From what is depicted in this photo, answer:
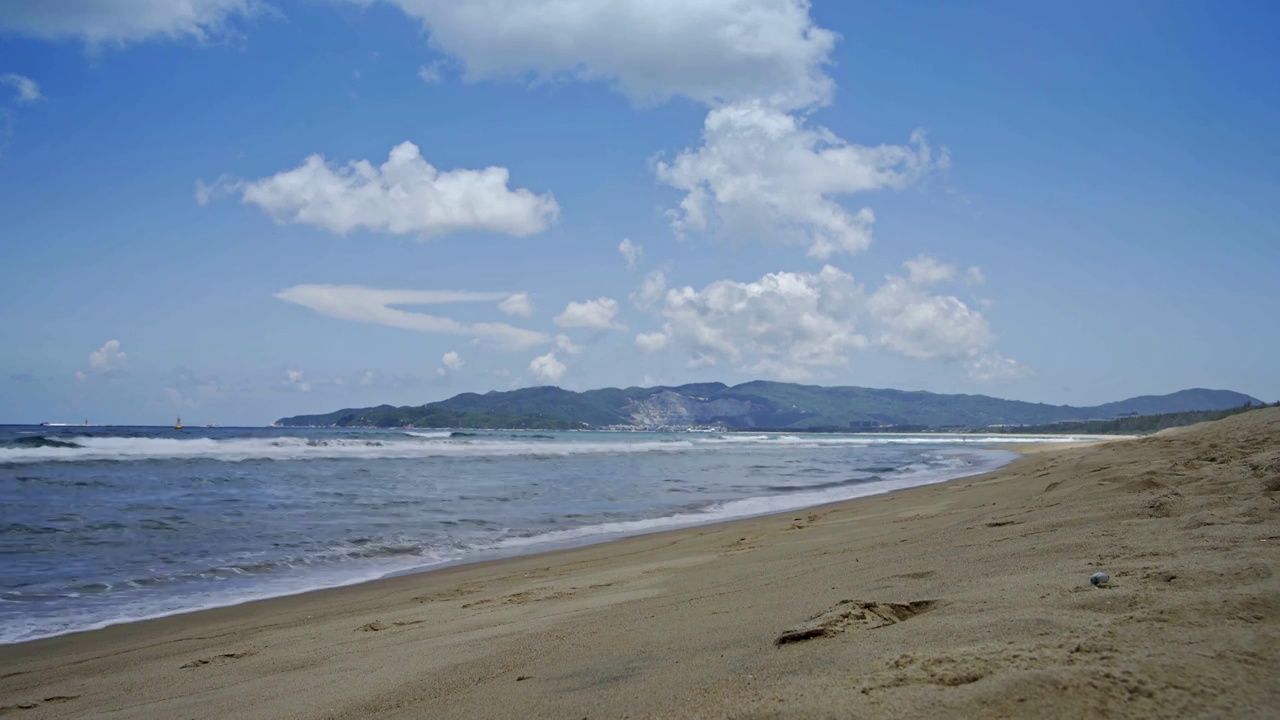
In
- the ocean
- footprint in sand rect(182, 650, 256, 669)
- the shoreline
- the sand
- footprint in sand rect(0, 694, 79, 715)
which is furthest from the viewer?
the ocean

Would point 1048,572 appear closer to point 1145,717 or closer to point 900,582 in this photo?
point 900,582

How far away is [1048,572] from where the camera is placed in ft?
15.1

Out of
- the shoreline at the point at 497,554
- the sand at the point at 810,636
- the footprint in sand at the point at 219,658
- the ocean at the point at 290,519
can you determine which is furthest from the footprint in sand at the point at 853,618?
the ocean at the point at 290,519

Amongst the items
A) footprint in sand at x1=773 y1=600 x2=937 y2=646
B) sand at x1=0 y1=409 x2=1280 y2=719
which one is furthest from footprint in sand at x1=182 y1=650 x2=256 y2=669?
footprint in sand at x1=773 y1=600 x2=937 y2=646

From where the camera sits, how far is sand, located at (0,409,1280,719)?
2805 millimetres

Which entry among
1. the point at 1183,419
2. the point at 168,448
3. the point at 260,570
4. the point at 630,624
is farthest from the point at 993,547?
the point at 1183,419

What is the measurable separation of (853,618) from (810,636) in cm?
36

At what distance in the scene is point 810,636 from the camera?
3.95 metres

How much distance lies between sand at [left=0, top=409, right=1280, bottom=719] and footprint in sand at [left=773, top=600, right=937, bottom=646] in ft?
0.06

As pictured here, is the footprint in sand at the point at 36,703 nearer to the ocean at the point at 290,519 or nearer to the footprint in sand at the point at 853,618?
the ocean at the point at 290,519

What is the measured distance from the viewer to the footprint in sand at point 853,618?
3.97m

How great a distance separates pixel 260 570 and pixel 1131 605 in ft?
34.2

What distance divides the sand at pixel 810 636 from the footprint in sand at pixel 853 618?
0.02 meters

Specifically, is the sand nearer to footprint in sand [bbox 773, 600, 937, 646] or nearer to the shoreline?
footprint in sand [bbox 773, 600, 937, 646]
